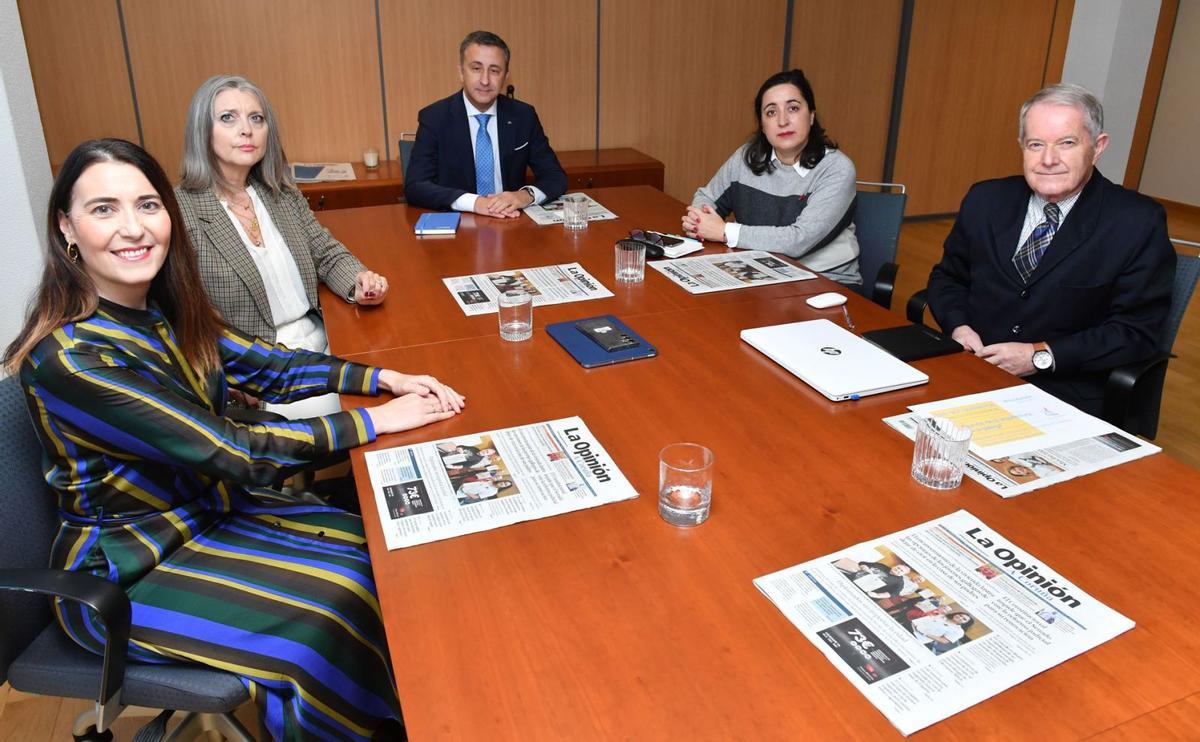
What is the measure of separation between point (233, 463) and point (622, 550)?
0.79 metres

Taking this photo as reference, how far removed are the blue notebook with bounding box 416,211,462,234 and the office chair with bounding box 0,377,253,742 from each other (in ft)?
5.54

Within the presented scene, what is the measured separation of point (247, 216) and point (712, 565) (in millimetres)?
1954

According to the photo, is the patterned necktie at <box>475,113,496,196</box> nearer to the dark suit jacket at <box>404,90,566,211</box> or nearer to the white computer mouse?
the dark suit jacket at <box>404,90,566,211</box>

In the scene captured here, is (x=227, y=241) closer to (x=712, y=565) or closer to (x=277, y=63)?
(x=712, y=565)

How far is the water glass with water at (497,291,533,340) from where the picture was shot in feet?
7.01

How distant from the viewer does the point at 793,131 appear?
3020mm

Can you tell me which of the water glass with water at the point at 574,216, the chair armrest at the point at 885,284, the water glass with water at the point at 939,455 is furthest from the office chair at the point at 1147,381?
the water glass with water at the point at 574,216

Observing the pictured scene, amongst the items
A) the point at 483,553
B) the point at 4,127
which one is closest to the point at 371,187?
the point at 4,127

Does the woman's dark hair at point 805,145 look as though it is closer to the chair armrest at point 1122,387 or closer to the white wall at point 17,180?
the chair armrest at point 1122,387

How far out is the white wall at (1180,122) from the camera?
6855mm

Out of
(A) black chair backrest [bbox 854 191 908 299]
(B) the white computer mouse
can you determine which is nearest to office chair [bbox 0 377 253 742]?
(B) the white computer mouse

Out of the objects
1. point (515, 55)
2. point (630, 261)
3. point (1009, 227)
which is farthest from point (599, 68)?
point (1009, 227)

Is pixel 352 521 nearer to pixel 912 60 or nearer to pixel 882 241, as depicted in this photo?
pixel 882 241

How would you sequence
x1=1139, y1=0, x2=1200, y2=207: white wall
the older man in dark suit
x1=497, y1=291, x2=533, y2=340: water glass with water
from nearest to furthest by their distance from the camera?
x1=497, y1=291, x2=533, y2=340: water glass with water → the older man in dark suit → x1=1139, y1=0, x2=1200, y2=207: white wall
